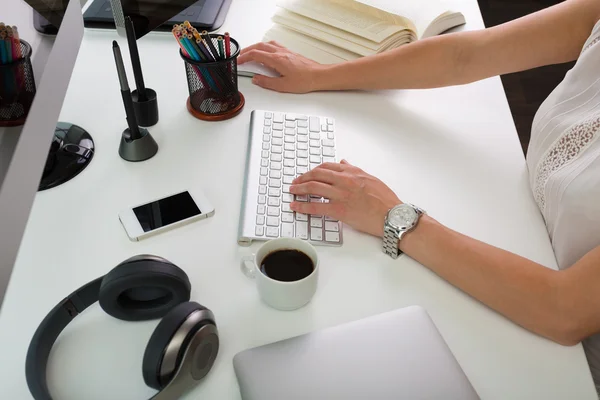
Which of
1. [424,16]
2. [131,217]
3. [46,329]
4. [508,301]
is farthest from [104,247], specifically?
[424,16]

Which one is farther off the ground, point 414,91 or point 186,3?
point 186,3

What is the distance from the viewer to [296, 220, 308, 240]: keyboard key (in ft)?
2.60

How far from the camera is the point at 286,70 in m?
1.08

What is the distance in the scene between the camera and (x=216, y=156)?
3.06 feet

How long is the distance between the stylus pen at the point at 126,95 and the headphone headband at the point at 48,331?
1.03 feet

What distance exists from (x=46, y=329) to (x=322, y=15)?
2.84 ft

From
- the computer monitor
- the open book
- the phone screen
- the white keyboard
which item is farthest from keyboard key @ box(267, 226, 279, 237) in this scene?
the open book

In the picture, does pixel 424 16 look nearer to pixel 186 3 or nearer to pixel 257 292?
pixel 186 3

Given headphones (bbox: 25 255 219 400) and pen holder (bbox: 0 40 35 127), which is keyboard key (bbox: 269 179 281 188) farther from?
pen holder (bbox: 0 40 35 127)

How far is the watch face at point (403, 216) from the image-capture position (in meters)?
0.78

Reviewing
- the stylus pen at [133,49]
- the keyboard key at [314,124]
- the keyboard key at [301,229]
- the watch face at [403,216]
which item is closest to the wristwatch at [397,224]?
the watch face at [403,216]

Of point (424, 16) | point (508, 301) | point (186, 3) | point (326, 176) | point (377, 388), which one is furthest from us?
point (424, 16)

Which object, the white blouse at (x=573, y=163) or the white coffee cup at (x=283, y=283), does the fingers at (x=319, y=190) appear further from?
the white blouse at (x=573, y=163)

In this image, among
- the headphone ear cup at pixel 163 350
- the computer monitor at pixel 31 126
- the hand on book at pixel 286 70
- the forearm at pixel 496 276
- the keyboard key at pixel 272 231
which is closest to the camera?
the computer monitor at pixel 31 126
